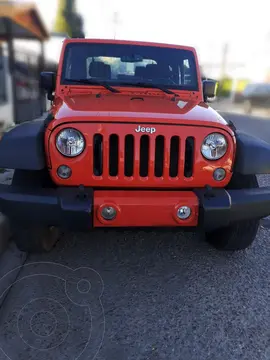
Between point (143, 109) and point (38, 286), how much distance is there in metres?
1.59

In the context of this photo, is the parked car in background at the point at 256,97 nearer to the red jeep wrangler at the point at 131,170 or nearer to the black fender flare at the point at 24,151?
the red jeep wrangler at the point at 131,170

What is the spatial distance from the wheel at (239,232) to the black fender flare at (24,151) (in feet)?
4.82

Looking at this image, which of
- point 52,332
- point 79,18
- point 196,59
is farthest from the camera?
point 79,18

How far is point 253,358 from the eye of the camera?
2168mm

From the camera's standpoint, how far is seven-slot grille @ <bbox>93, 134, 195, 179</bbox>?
8.43 ft

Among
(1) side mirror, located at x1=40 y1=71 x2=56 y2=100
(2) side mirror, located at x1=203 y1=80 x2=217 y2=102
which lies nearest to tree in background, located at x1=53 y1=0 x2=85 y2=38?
(1) side mirror, located at x1=40 y1=71 x2=56 y2=100

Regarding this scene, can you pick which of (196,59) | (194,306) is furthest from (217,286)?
(196,59)

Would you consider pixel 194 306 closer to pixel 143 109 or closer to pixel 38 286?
pixel 38 286

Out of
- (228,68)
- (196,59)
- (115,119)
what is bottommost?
(228,68)

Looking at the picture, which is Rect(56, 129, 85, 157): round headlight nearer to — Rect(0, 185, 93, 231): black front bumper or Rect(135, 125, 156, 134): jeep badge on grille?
Rect(0, 185, 93, 231): black front bumper

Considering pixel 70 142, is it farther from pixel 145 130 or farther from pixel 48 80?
pixel 48 80

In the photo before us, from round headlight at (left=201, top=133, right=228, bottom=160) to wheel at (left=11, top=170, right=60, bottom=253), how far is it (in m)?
1.16

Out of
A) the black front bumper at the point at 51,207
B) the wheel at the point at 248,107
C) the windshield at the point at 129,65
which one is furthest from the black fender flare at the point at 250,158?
the wheel at the point at 248,107

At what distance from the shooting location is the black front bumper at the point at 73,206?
2.49m
